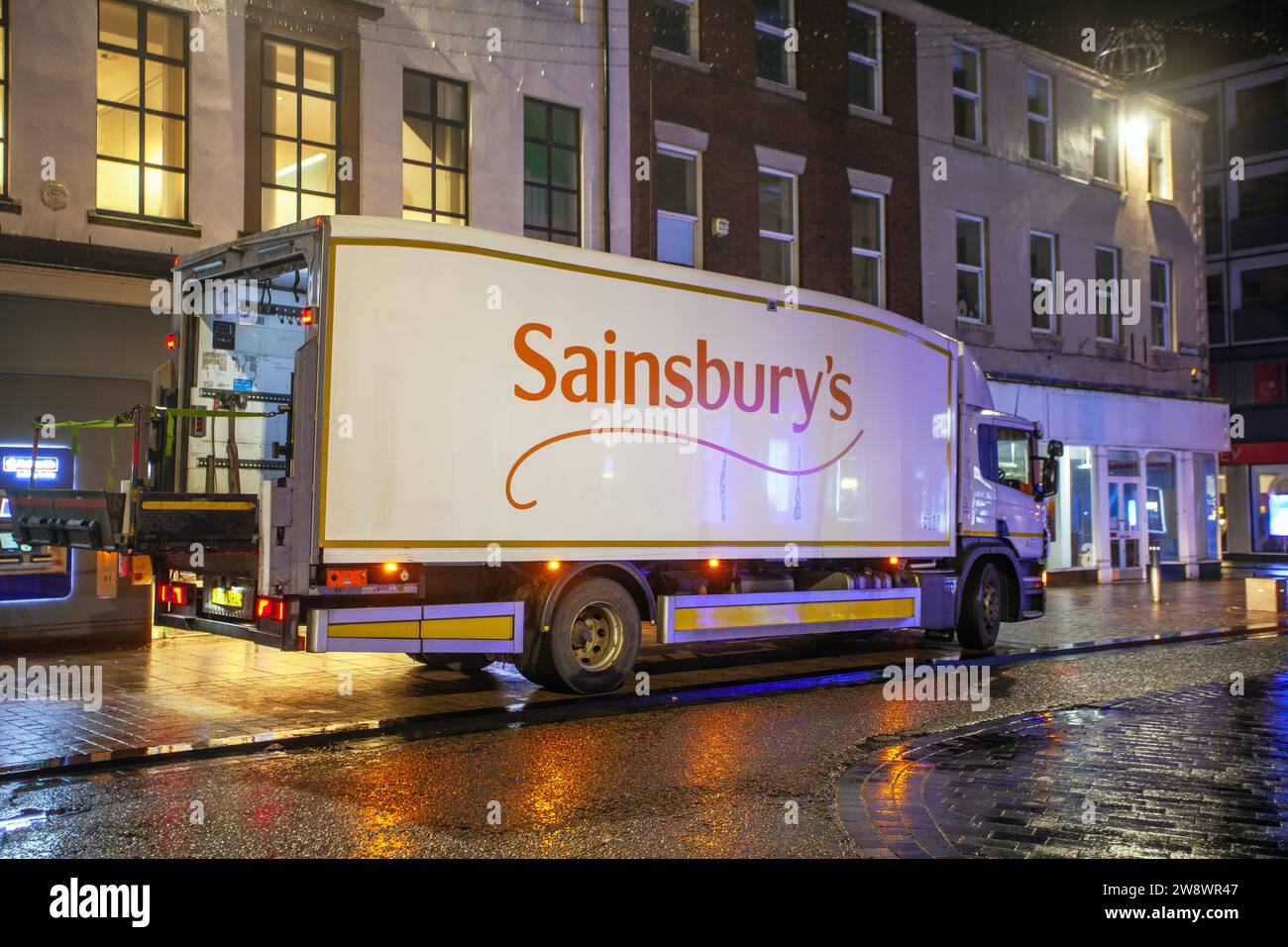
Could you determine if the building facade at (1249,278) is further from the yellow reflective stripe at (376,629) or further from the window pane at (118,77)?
the yellow reflective stripe at (376,629)

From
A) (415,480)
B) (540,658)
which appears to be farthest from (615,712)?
(415,480)

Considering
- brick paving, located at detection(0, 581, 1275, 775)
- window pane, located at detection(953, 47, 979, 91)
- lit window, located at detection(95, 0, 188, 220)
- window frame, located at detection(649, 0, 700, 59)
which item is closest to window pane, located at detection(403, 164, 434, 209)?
lit window, located at detection(95, 0, 188, 220)

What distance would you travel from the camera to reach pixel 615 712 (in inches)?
398

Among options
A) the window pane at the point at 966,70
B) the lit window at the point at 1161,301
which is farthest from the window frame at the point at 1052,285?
the lit window at the point at 1161,301

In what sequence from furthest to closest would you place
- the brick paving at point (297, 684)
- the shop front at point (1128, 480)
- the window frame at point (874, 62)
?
the shop front at point (1128, 480), the window frame at point (874, 62), the brick paving at point (297, 684)

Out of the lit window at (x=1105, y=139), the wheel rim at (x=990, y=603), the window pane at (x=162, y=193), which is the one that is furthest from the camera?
the lit window at (x=1105, y=139)

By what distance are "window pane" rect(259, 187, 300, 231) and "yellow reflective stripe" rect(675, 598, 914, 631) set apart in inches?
314

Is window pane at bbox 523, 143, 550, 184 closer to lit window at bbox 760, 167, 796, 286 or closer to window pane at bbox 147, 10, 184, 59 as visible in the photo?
lit window at bbox 760, 167, 796, 286

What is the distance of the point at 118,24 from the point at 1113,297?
2236 centimetres

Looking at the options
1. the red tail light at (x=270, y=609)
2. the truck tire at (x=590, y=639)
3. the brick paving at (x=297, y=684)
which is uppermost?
the red tail light at (x=270, y=609)

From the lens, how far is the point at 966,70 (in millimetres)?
25703

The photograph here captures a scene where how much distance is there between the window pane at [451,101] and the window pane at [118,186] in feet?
14.6

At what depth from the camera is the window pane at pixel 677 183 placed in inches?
795

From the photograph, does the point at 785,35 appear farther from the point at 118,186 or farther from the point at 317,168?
the point at 118,186
